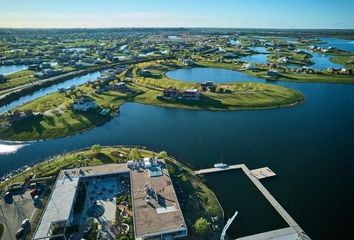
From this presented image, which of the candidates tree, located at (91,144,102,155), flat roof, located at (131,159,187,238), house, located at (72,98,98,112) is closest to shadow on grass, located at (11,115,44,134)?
house, located at (72,98,98,112)

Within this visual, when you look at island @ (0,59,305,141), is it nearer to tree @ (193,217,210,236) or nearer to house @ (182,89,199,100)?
house @ (182,89,199,100)

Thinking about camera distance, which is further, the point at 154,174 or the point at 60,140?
the point at 60,140

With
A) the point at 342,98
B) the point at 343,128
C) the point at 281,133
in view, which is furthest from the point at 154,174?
the point at 342,98

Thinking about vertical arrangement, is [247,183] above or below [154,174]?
below

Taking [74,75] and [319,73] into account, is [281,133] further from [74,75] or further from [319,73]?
[74,75]

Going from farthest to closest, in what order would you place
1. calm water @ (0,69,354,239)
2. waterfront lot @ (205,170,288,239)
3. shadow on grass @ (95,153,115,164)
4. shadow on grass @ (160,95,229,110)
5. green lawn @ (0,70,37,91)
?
green lawn @ (0,70,37,91)
shadow on grass @ (160,95,229,110)
shadow on grass @ (95,153,115,164)
calm water @ (0,69,354,239)
waterfront lot @ (205,170,288,239)

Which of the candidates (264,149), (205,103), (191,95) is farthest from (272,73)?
(264,149)

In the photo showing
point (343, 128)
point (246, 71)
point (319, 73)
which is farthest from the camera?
point (246, 71)
